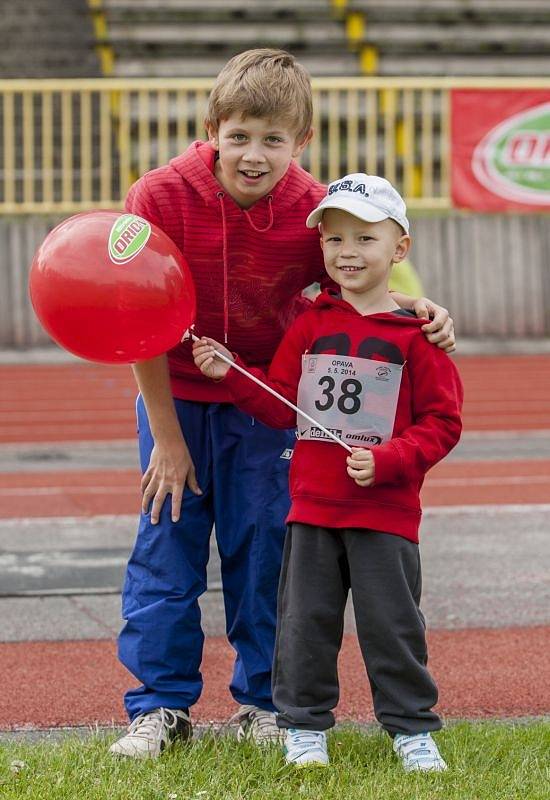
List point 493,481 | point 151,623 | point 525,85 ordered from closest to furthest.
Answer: point 151,623 < point 493,481 < point 525,85

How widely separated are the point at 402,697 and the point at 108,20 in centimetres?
1588

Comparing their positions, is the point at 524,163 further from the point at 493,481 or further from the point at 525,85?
the point at 493,481

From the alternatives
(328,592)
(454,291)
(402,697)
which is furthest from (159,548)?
(454,291)

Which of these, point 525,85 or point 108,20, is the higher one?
point 108,20

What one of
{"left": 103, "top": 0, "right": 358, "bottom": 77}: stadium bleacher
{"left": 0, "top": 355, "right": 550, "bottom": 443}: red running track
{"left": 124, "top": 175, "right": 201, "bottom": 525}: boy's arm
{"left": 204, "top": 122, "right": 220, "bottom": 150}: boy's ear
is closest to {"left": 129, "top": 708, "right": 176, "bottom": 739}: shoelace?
{"left": 124, "top": 175, "right": 201, "bottom": 525}: boy's arm

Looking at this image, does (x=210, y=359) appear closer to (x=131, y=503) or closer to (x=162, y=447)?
(x=162, y=447)

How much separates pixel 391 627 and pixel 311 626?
0.21 m

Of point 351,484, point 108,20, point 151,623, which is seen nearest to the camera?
point 351,484

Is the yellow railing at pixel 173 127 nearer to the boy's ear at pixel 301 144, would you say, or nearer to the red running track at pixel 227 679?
the red running track at pixel 227 679

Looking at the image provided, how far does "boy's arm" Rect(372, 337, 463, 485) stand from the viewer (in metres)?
3.38

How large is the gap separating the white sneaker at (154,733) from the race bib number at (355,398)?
88cm

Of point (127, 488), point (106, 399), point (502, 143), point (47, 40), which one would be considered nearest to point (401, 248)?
point (127, 488)

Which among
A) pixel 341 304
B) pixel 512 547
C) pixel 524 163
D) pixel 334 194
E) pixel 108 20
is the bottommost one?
pixel 512 547

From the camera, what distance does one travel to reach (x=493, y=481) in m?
8.49
